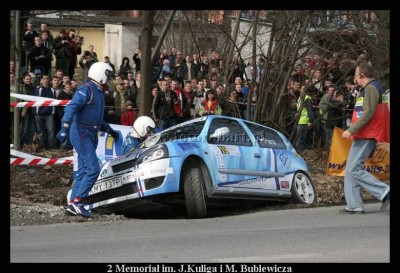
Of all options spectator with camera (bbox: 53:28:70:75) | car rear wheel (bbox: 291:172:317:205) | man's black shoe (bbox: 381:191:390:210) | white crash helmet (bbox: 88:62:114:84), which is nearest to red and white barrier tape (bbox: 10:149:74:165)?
white crash helmet (bbox: 88:62:114:84)

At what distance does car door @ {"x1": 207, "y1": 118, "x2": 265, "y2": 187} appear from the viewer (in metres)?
10.9

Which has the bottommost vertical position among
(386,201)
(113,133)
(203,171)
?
(386,201)

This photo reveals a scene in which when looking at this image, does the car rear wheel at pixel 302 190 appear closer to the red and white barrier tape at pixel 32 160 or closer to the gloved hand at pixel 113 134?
the gloved hand at pixel 113 134

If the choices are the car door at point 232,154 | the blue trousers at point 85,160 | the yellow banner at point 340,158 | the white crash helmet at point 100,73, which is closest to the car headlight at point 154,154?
the blue trousers at point 85,160

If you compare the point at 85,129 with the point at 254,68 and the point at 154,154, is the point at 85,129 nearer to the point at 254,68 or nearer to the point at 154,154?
the point at 154,154

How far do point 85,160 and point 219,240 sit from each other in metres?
2.83

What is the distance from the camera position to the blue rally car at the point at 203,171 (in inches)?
411

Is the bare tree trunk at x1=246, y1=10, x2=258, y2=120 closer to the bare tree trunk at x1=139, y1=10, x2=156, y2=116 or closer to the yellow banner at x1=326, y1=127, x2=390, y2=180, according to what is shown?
the yellow banner at x1=326, y1=127, x2=390, y2=180

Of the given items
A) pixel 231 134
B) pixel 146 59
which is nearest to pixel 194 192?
pixel 231 134

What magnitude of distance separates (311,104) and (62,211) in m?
8.63

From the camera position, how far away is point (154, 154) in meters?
10.5

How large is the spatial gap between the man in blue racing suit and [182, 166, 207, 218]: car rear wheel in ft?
4.26

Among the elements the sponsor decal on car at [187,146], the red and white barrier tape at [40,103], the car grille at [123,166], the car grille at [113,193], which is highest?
the red and white barrier tape at [40,103]

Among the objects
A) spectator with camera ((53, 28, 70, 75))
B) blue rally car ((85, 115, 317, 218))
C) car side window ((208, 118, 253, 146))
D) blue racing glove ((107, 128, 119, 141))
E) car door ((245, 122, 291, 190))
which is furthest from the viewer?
spectator with camera ((53, 28, 70, 75))
